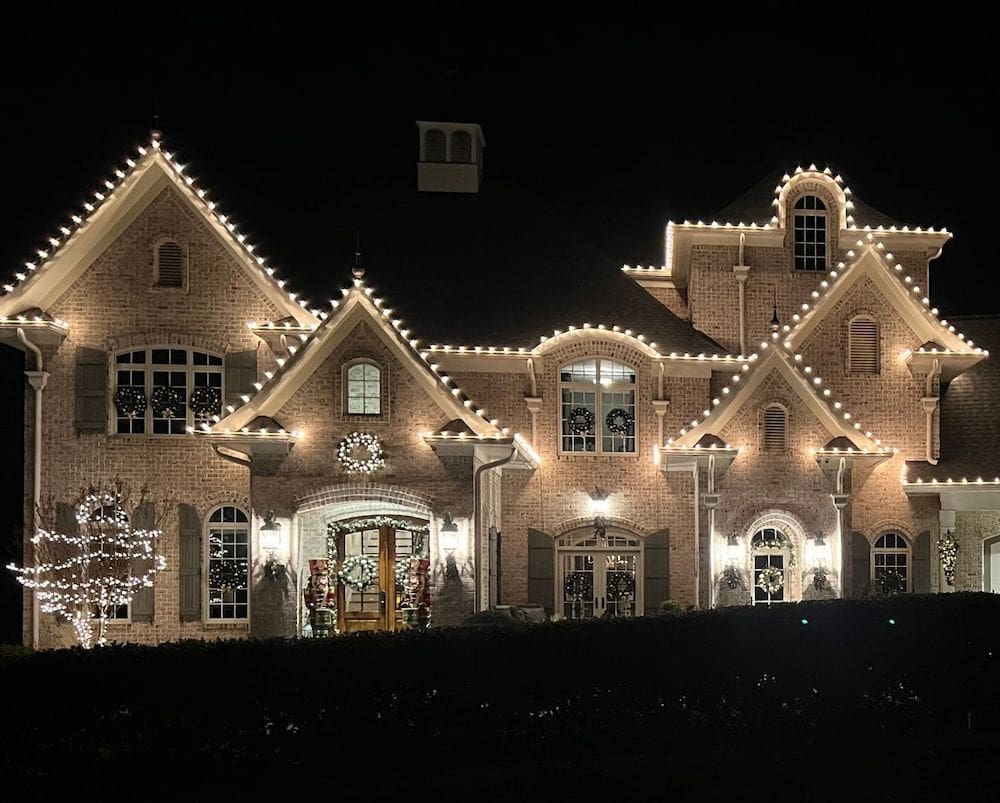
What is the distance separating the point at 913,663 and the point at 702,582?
6.24m

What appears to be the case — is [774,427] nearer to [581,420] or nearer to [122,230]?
[581,420]

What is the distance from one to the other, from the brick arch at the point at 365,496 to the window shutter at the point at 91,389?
14.7 feet

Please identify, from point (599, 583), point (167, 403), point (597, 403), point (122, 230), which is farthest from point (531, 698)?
point (122, 230)

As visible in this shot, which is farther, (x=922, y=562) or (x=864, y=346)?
(x=864, y=346)

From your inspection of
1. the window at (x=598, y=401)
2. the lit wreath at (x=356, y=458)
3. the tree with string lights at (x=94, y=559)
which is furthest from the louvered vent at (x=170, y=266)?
Result: the window at (x=598, y=401)

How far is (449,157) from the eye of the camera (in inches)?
1072

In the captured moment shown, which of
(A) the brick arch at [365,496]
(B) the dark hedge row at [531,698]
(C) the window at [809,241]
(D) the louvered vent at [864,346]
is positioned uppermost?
(C) the window at [809,241]

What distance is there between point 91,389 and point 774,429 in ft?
41.8

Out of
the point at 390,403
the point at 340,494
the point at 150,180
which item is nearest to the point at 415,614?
the point at 340,494

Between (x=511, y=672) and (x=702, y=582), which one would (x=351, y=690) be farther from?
(x=702, y=582)

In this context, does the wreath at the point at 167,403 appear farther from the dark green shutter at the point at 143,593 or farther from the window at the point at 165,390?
the dark green shutter at the point at 143,593

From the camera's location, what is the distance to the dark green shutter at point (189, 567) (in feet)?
69.7

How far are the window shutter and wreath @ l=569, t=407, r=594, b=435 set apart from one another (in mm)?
9005

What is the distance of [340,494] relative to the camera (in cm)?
1950
